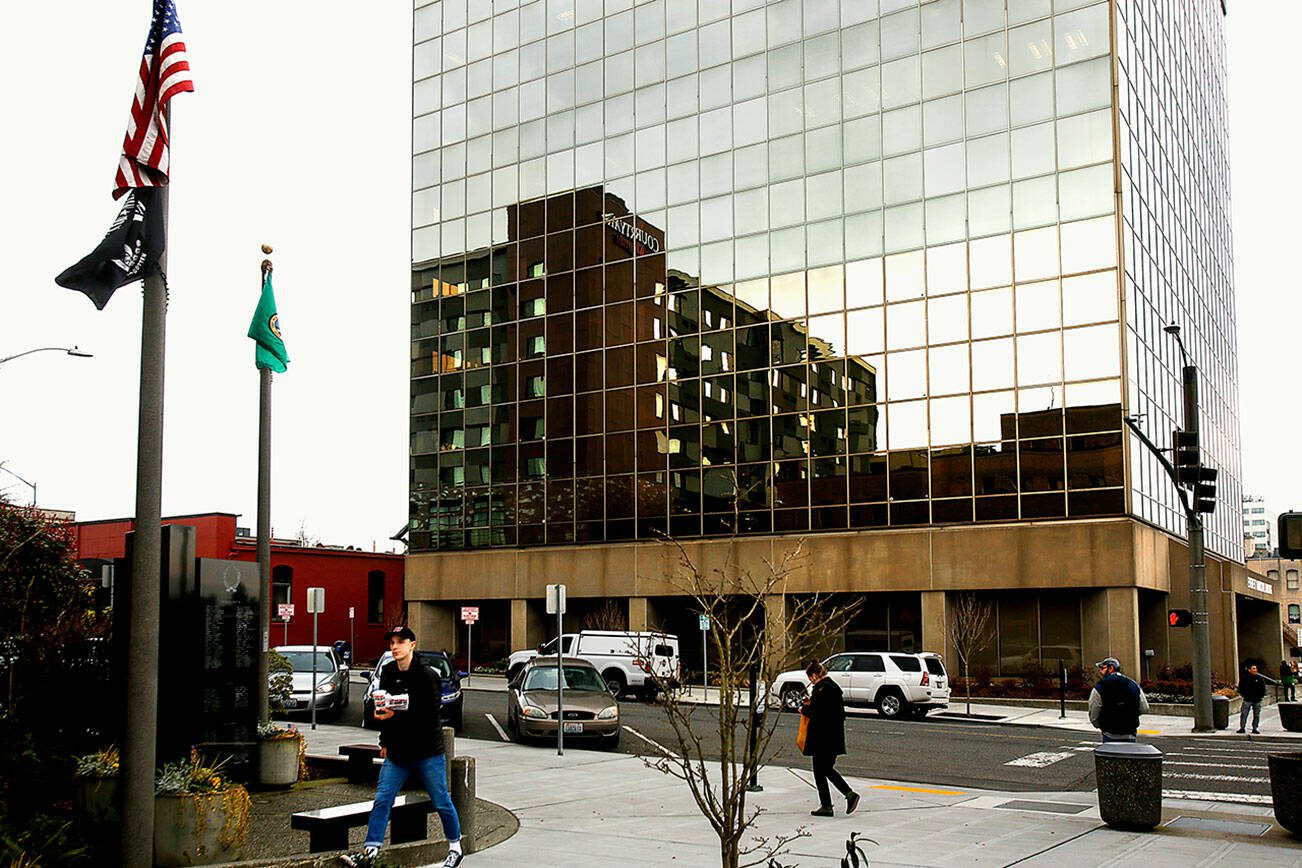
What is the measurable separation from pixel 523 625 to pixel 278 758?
38.7 meters

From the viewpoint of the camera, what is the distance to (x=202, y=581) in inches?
582

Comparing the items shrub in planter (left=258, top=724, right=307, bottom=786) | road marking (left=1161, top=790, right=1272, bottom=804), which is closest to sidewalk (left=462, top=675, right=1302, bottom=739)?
road marking (left=1161, top=790, right=1272, bottom=804)

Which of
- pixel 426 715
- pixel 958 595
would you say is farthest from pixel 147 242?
pixel 958 595

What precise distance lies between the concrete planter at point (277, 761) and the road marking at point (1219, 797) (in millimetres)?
11532

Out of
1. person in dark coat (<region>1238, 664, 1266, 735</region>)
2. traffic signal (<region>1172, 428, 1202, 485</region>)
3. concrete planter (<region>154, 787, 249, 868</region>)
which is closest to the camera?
concrete planter (<region>154, 787, 249, 868</region>)

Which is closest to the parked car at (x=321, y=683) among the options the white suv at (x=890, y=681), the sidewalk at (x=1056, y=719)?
the sidewalk at (x=1056, y=719)

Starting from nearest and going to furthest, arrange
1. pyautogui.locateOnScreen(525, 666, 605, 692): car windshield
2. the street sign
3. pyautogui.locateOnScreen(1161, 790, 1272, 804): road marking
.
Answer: pyautogui.locateOnScreen(1161, 790, 1272, 804): road marking < the street sign < pyautogui.locateOnScreen(525, 666, 605, 692): car windshield

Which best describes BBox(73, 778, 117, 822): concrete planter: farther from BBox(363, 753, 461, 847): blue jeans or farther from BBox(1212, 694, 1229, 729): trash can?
BBox(1212, 694, 1229, 729): trash can

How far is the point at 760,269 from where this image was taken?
48594 millimetres

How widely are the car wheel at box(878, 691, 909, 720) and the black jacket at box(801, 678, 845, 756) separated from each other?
18346mm

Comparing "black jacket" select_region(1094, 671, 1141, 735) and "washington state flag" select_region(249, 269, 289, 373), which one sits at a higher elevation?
"washington state flag" select_region(249, 269, 289, 373)

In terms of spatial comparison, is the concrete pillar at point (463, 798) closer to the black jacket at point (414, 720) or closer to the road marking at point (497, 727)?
the black jacket at point (414, 720)

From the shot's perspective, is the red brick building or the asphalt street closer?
the asphalt street

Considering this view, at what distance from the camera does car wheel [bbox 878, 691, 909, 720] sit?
32656 mm
